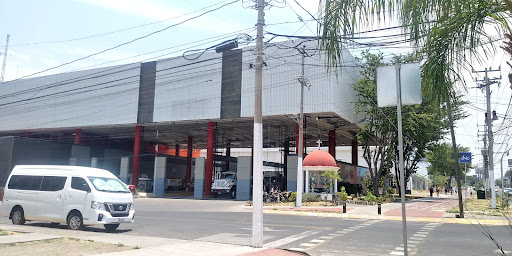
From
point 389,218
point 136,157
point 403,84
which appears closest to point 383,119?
point 389,218

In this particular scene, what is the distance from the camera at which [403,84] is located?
22.2ft

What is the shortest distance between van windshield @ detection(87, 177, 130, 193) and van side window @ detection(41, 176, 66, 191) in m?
1.23

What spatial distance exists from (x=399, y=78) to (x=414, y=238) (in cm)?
879

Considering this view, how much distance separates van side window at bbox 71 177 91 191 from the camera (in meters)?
14.2

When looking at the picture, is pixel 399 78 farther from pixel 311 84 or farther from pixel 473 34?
pixel 311 84

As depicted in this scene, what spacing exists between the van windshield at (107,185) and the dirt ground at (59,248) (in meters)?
3.28

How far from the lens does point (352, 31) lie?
709cm

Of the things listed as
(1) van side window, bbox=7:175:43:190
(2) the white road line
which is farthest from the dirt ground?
(1) van side window, bbox=7:175:43:190

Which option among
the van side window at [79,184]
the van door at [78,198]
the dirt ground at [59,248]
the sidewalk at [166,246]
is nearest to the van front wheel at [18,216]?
the van door at [78,198]

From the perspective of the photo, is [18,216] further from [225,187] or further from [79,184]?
[225,187]

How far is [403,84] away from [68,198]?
12.6 metres

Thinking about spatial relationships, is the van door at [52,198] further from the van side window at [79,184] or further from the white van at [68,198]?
the van side window at [79,184]

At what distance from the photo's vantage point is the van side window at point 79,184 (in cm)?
1416

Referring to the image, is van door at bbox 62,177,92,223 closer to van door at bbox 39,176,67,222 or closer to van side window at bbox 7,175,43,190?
van door at bbox 39,176,67,222
